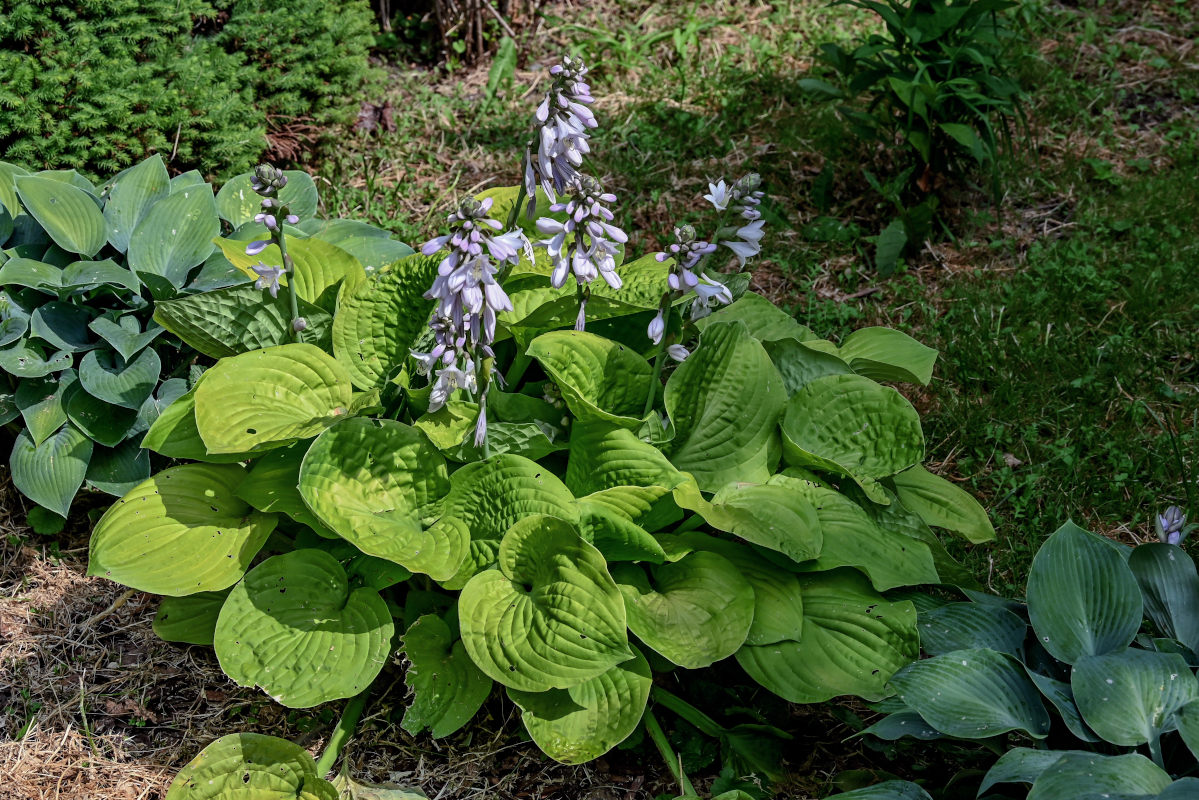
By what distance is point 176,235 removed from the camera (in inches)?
124

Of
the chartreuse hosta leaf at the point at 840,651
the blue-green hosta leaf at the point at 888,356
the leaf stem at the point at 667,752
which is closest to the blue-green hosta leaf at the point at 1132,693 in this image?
the chartreuse hosta leaf at the point at 840,651

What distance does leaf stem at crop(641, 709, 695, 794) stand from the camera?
96.2 inches

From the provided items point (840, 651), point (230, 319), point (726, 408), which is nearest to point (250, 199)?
point (230, 319)

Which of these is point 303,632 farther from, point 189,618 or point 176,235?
point 176,235

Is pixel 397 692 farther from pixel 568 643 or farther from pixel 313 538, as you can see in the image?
pixel 568 643

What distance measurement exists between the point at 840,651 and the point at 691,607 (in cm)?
40

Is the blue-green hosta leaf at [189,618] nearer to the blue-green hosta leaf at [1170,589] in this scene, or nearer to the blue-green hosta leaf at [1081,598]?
the blue-green hosta leaf at [1081,598]

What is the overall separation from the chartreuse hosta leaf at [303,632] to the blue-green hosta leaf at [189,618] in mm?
303

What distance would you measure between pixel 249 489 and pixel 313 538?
0.24m

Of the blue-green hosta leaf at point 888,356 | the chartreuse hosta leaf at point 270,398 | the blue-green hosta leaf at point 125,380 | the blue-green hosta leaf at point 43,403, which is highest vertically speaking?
the chartreuse hosta leaf at point 270,398

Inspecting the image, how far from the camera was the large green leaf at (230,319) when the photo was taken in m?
2.78

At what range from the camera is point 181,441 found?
2693 mm

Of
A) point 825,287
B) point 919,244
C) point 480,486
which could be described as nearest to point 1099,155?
point 919,244

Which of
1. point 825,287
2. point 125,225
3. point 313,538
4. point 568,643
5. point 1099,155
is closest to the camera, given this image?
point 568,643
